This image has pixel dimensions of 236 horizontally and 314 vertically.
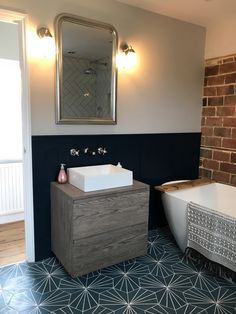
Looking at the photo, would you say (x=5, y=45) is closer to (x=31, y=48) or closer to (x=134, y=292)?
(x=31, y=48)

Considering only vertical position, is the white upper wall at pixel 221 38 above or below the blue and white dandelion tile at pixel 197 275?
above

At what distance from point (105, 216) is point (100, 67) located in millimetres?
1422

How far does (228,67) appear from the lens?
3.05 m

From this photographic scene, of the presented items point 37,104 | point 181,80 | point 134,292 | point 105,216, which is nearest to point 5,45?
point 37,104

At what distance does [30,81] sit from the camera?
7.36 feet

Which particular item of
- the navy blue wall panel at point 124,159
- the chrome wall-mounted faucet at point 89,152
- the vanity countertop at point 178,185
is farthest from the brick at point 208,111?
the chrome wall-mounted faucet at point 89,152

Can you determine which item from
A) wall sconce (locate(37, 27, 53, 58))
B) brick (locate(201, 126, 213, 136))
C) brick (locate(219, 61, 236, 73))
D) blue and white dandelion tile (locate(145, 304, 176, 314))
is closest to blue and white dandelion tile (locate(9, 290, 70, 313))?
blue and white dandelion tile (locate(145, 304, 176, 314))

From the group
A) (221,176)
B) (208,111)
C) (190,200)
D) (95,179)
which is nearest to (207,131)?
(208,111)

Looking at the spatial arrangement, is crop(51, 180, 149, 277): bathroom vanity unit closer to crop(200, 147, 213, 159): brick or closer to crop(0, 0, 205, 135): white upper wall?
crop(0, 0, 205, 135): white upper wall

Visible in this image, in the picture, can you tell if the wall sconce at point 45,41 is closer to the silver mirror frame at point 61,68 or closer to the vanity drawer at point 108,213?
the silver mirror frame at point 61,68

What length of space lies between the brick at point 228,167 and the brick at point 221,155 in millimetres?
62

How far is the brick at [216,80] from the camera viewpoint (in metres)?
3.13

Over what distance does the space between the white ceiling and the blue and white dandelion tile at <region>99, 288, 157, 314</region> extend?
2618 mm

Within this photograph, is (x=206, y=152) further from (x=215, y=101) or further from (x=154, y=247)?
(x=154, y=247)
